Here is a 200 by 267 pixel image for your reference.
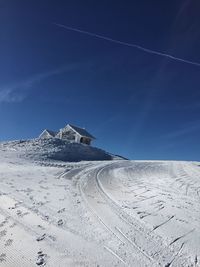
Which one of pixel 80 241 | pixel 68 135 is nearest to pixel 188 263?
pixel 80 241

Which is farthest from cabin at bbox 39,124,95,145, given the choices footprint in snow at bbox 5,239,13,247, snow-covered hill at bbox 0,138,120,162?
footprint in snow at bbox 5,239,13,247

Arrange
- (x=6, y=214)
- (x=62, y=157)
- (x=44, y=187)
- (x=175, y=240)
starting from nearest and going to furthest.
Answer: (x=175, y=240) < (x=6, y=214) < (x=44, y=187) < (x=62, y=157)

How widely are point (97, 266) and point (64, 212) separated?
3.02m

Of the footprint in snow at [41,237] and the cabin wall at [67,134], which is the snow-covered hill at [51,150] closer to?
the cabin wall at [67,134]

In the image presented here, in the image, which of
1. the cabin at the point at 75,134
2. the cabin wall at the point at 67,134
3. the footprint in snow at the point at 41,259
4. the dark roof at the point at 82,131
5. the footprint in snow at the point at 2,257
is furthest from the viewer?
the cabin wall at the point at 67,134

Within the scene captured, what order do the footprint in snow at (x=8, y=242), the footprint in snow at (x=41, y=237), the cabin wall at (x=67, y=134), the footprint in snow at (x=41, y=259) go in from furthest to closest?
the cabin wall at (x=67, y=134), the footprint in snow at (x=41, y=237), the footprint in snow at (x=8, y=242), the footprint in snow at (x=41, y=259)

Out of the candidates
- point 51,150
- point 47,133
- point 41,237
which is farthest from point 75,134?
point 41,237

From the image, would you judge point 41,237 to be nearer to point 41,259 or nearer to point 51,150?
point 41,259

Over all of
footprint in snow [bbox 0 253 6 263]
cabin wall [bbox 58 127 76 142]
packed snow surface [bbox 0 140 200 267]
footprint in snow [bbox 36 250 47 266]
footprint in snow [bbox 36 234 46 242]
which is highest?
cabin wall [bbox 58 127 76 142]

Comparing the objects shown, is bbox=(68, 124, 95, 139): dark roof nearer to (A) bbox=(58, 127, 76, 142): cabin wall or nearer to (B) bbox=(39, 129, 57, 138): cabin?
(A) bbox=(58, 127, 76, 142): cabin wall

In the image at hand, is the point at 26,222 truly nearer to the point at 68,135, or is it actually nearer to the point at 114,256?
the point at 114,256

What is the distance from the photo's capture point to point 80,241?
5031mm

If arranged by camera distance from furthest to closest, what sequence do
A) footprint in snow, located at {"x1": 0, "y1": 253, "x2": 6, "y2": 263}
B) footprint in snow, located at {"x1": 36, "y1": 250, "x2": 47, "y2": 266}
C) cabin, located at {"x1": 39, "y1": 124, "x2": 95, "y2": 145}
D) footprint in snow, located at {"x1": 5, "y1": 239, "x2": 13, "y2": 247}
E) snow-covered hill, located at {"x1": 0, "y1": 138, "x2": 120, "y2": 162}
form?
cabin, located at {"x1": 39, "y1": 124, "x2": 95, "y2": 145} → snow-covered hill, located at {"x1": 0, "y1": 138, "x2": 120, "y2": 162} → footprint in snow, located at {"x1": 5, "y1": 239, "x2": 13, "y2": 247} → footprint in snow, located at {"x1": 0, "y1": 253, "x2": 6, "y2": 263} → footprint in snow, located at {"x1": 36, "y1": 250, "x2": 47, "y2": 266}

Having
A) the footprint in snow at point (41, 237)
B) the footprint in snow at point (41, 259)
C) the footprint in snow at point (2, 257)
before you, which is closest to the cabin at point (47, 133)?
the footprint in snow at point (41, 237)
